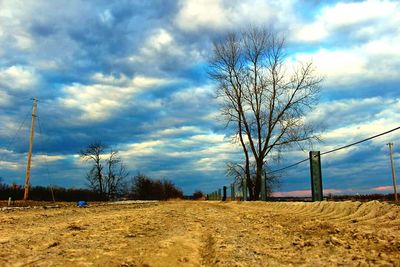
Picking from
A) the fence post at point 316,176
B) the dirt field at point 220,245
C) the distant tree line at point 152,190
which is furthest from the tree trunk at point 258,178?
the distant tree line at point 152,190

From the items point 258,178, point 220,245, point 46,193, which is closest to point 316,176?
point 220,245

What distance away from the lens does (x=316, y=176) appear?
10828 millimetres

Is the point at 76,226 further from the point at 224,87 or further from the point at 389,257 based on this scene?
the point at 224,87

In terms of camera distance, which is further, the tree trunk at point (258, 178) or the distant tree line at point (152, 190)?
the distant tree line at point (152, 190)

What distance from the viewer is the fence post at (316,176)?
10820 mm

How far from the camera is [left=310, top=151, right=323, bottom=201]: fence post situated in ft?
35.5

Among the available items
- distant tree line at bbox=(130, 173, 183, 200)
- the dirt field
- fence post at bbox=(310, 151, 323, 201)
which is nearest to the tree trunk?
fence post at bbox=(310, 151, 323, 201)

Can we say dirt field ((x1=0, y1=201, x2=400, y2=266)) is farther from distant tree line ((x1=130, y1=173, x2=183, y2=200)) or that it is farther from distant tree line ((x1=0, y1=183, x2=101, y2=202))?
distant tree line ((x1=130, y1=173, x2=183, y2=200))

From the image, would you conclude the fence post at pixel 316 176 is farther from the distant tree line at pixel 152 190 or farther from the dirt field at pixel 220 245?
the distant tree line at pixel 152 190

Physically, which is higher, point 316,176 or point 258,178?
point 258,178

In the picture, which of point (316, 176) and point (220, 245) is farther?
point (316, 176)

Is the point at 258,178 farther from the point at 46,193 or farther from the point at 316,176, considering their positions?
the point at 46,193

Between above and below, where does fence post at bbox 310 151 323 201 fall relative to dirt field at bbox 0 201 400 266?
above

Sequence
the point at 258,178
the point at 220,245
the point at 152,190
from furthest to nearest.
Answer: the point at 152,190, the point at 258,178, the point at 220,245
